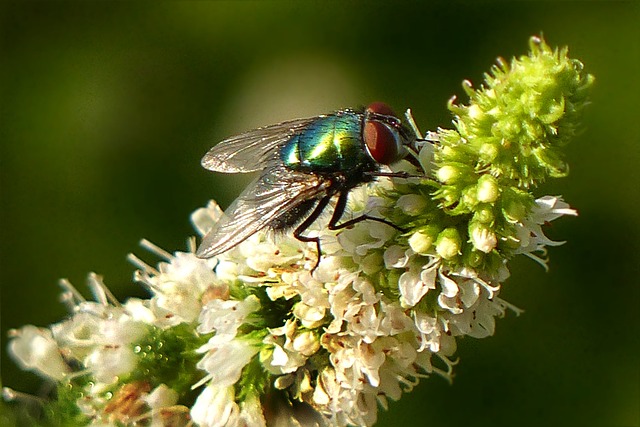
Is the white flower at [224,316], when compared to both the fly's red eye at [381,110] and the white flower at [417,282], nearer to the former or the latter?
the white flower at [417,282]

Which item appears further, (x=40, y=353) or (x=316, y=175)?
(x=40, y=353)

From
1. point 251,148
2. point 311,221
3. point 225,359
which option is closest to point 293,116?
point 251,148

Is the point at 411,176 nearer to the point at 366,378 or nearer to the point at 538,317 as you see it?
the point at 366,378

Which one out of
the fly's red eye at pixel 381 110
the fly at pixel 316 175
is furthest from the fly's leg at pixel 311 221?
the fly's red eye at pixel 381 110

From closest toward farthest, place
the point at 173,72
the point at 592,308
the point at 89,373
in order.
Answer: the point at 89,373, the point at 592,308, the point at 173,72

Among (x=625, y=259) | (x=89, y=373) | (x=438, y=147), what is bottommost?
(x=89, y=373)

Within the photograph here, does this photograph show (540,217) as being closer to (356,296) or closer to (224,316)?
(356,296)

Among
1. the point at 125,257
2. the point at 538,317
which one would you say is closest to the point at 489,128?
the point at 538,317
